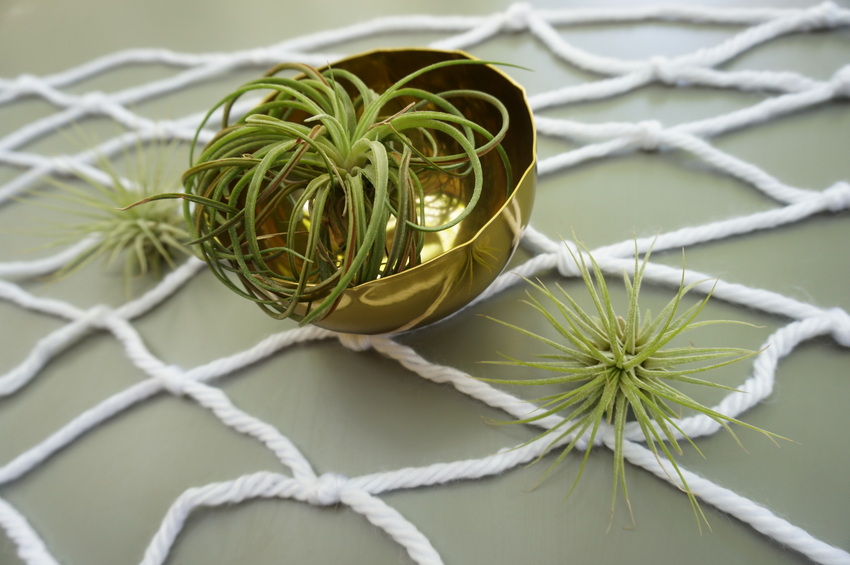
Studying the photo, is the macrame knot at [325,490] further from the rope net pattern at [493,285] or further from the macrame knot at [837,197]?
the macrame knot at [837,197]

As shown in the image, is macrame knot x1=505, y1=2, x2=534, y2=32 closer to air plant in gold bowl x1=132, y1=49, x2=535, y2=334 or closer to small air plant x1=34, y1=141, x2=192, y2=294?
air plant in gold bowl x1=132, y1=49, x2=535, y2=334

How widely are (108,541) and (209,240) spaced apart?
0.21 metres

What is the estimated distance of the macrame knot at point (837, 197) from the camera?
43 centimetres

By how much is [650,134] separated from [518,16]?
0.64 ft

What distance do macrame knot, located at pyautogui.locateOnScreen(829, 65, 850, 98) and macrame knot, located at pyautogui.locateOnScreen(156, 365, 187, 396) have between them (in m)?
0.53

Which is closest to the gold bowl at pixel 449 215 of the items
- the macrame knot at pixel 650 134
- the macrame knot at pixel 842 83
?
the macrame knot at pixel 650 134

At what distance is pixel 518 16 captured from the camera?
1.94 ft

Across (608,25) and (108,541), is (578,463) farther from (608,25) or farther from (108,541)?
(608,25)

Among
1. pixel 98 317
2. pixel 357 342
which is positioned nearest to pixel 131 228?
pixel 98 317

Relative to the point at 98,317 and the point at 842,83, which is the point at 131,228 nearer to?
the point at 98,317

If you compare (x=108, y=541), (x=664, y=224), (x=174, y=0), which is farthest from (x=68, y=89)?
(x=664, y=224)

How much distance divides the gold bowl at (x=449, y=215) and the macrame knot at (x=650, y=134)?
0.12 metres

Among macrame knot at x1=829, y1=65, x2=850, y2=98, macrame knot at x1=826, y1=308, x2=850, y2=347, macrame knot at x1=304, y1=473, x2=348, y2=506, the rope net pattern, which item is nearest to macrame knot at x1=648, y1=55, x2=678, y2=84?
the rope net pattern

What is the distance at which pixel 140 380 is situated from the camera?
46 cm
